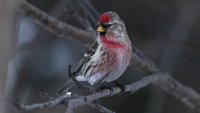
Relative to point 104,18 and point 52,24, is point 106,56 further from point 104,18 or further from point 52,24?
point 52,24

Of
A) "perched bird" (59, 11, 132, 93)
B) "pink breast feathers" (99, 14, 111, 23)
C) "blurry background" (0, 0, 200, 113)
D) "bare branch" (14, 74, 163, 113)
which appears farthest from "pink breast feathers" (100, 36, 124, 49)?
"blurry background" (0, 0, 200, 113)

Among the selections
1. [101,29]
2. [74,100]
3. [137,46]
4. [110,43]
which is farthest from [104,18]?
[137,46]

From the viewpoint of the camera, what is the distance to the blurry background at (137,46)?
4492mm

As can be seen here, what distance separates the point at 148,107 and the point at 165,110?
29cm

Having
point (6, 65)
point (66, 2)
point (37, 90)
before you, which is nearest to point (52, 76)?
point (37, 90)

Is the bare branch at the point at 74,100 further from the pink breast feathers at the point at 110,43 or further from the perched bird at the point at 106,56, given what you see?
the pink breast feathers at the point at 110,43

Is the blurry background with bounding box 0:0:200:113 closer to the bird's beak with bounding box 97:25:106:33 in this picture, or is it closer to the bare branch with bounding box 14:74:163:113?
the bird's beak with bounding box 97:25:106:33

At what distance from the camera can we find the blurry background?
Result: 449 centimetres

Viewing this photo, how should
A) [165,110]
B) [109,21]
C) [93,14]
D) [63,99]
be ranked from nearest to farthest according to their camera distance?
[63,99] → [109,21] → [93,14] → [165,110]

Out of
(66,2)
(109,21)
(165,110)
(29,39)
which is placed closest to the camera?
(109,21)

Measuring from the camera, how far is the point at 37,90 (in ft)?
15.1

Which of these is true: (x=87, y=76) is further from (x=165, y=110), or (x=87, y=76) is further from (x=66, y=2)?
(x=165, y=110)

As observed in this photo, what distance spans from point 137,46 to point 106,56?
1.42m


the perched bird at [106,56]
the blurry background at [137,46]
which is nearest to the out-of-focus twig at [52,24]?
the perched bird at [106,56]
